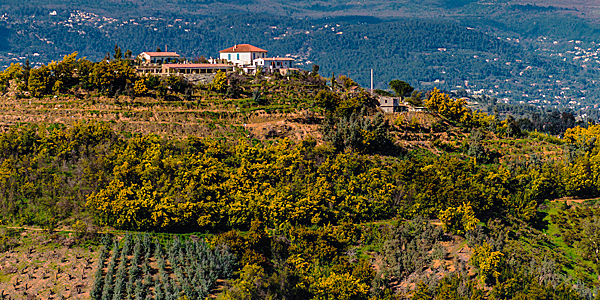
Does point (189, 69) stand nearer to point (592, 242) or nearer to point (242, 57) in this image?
point (242, 57)

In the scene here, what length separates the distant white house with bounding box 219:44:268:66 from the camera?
108125 millimetres

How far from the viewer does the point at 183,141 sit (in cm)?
7838

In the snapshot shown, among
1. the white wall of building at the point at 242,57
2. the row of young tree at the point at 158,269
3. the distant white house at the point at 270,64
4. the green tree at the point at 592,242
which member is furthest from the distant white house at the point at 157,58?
the green tree at the point at 592,242

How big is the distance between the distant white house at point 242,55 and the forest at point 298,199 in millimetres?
16863

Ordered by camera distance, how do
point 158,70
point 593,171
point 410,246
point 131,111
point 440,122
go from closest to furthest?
1. point 410,246
2. point 593,171
3. point 131,111
4. point 440,122
5. point 158,70

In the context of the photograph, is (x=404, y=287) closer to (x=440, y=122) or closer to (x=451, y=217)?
(x=451, y=217)

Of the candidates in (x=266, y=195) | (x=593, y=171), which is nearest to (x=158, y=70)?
(x=266, y=195)

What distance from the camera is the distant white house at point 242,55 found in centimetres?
10812

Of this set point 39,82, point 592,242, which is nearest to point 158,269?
point 592,242

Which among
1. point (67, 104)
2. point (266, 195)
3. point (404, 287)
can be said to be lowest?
point (404, 287)

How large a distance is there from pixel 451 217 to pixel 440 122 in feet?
95.9

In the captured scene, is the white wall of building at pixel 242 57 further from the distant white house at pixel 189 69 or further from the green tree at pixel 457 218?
the green tree at pixel 457 218

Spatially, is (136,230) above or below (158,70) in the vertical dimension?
below

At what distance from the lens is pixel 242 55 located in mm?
108625
